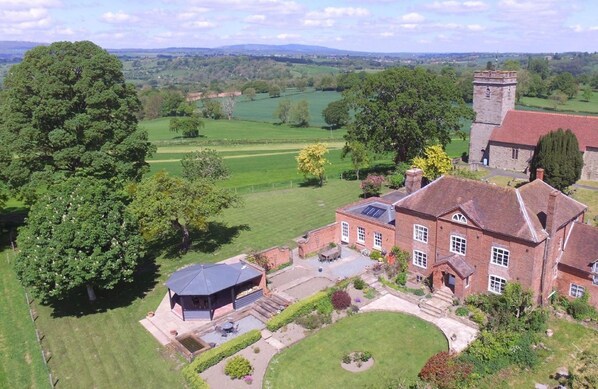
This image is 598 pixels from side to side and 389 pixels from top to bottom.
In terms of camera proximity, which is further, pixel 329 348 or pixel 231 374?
pixel 329 348

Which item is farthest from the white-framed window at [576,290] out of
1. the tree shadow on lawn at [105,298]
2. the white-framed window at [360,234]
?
the tree shadow on lawn at [105,298]

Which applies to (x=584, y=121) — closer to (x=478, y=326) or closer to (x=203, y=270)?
(x=478, y=326)

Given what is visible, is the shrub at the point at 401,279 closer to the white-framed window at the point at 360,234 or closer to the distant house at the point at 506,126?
the white-framed window at the point at 360,234

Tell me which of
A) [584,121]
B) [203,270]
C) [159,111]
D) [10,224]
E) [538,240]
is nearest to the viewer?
[538,240]

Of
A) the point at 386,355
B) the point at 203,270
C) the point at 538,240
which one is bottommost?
the point at 386,355

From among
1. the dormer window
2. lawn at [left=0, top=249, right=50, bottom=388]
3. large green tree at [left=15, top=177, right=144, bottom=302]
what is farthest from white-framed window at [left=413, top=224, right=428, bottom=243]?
lawn at [left=0, top=249, right=50, bottom=388]

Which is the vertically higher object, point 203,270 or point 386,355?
point 203,270

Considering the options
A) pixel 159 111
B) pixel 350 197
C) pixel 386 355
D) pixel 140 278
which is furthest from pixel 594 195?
pixel 159 111
